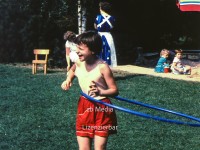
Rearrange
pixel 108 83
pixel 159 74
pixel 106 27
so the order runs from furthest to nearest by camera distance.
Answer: pixel 159 74 < pixel 106 27 < pixel 108 83

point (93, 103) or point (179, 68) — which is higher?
point (93, 103)

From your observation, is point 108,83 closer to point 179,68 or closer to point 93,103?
point 93,103

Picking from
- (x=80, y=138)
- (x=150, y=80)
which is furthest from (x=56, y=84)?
(x=80, y=138)

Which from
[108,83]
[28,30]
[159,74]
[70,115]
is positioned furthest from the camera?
[28,30]

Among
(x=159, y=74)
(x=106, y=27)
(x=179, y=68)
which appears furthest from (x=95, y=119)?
(x=179, y=68)

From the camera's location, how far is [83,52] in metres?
5.31

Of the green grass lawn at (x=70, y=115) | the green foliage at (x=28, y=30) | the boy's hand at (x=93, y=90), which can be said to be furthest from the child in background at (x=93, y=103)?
the green foliage at (x=28, y=30)

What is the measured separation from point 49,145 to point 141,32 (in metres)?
13.5

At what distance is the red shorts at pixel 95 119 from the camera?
5.28 m

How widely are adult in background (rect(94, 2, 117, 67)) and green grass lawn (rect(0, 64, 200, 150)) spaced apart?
81cm

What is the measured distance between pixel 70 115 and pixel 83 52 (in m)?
3.66

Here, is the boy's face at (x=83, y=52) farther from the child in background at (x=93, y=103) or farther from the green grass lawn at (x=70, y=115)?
the green grass lawn at (x=70, y=115)

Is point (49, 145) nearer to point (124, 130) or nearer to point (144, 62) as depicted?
point (124, 130)

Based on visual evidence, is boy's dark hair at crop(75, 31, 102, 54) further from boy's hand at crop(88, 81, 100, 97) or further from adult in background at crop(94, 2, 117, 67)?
adult in background at crop(94, 2, 117, 67)
